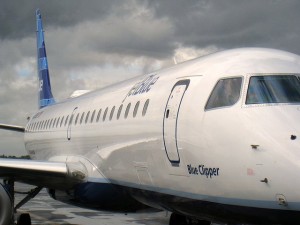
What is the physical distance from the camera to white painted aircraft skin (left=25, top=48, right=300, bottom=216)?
17.9ft

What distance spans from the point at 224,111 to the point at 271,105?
59cm

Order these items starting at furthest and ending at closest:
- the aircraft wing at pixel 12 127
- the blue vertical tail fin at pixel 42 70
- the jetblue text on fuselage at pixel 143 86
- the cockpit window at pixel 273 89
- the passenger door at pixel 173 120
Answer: the blue vertical tail fin at pixel 42 70
the aircraft wing at pixel 12 127
the jetblue text on fuselage at pixel 143 86
the passenger door at pixel 173 120
the cockpit window at pixel 273 89

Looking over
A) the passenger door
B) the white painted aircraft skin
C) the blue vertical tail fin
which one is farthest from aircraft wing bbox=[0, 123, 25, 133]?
the passenger door

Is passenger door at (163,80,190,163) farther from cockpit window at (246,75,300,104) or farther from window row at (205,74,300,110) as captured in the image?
cockpit window at (246,75,300,104)

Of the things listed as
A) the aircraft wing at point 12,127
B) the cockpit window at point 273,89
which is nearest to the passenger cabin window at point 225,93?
the cockpit window at point 273,89

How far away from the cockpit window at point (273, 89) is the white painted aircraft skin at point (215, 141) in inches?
3.5

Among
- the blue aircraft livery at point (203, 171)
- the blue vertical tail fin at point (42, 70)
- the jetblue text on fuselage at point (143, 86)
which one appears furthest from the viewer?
the blue vertical tail fin at point (42, 70)

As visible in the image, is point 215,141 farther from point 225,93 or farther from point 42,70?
point 42,70

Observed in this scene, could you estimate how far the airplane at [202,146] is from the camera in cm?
552

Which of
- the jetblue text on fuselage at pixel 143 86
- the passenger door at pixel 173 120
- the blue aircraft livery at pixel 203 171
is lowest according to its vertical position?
the blue aircraft livery at pixel 203 171

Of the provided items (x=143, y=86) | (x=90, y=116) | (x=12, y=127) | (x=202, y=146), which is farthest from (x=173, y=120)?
(x=12, y=127)

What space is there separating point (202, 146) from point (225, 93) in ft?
2.39

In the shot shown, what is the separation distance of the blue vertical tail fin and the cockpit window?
16959 mm

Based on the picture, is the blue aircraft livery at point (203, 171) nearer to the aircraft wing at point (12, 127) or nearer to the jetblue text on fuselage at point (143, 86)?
the jetblue text on fuselage at point (143, 86)
